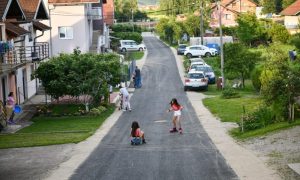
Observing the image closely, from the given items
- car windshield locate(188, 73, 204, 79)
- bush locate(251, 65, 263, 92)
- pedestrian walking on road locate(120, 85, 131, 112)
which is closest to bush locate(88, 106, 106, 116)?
pedestrian walking on road locate(120, 85, 131, 112)

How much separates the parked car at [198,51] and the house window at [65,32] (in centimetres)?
1898

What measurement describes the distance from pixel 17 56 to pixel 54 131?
9193 millimetres

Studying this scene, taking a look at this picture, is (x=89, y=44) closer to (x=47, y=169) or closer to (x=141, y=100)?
(x=141, y=100)

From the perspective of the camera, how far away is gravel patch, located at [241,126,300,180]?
14965 millimetres

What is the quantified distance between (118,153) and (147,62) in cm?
4960

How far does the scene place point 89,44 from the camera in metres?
57.5

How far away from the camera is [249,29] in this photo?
75.9 meters

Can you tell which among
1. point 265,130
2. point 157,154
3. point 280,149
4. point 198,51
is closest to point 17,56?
point 157,154

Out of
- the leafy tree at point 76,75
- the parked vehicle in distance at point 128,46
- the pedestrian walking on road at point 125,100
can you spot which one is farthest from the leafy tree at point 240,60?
the parked vehicle in distance at point 128,46

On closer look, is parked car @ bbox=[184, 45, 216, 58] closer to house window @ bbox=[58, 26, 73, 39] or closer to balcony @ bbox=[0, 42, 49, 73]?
house window @ bbox=[58, 26, 73, 39]

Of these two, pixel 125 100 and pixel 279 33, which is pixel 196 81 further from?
pixel 279 33

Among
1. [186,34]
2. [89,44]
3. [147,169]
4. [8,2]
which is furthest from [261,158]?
[186,34]

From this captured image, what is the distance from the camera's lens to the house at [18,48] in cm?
2869

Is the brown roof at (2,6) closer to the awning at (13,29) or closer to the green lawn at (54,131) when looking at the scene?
the awning at (13,29)
